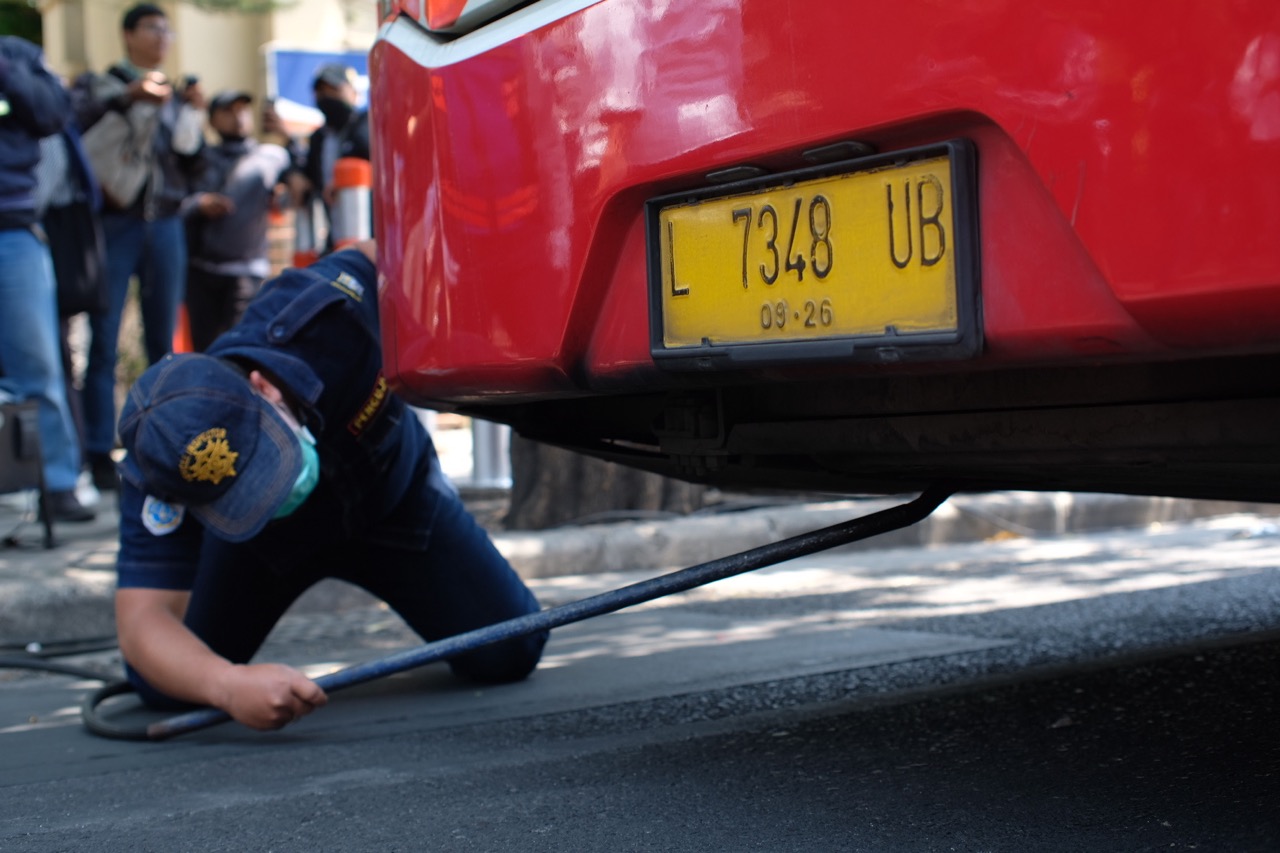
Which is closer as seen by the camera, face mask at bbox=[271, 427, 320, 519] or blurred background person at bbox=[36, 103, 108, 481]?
face mask at bbox=[271, 427, 320, 519]

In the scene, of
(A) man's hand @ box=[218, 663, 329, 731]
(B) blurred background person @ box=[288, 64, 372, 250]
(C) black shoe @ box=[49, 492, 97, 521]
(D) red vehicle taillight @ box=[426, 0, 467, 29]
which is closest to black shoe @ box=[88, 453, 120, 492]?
(C) black shoe @ box=[49, 492, 97, 521]

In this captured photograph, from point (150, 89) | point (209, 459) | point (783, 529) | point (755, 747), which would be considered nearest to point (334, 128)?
point (150, 89)

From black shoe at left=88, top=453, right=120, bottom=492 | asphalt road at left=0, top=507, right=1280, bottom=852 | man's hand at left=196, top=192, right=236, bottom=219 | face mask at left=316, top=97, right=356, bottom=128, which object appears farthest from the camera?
man's hand at left=196, top=192, right=236, bottom=219

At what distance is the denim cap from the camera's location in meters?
2.34

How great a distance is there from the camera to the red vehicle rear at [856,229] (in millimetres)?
1386

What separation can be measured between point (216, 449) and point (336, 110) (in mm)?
4354

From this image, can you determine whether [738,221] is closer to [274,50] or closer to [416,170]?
[416,170]

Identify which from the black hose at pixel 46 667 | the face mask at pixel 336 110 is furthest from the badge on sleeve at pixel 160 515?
the face mask at pixel 336 110

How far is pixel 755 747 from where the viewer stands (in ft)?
7.86

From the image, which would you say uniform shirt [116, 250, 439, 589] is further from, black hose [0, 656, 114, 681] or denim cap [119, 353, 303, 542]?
black hose [0, 656, 114, 681]

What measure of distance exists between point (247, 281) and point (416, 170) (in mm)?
5041

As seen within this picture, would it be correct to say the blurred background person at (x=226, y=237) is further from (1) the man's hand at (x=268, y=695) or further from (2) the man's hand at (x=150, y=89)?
(1) the man's hand at (x=268, y=695)

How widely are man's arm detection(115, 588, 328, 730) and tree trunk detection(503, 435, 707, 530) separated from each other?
2715mm

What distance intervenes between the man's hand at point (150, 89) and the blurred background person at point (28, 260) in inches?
33.2
